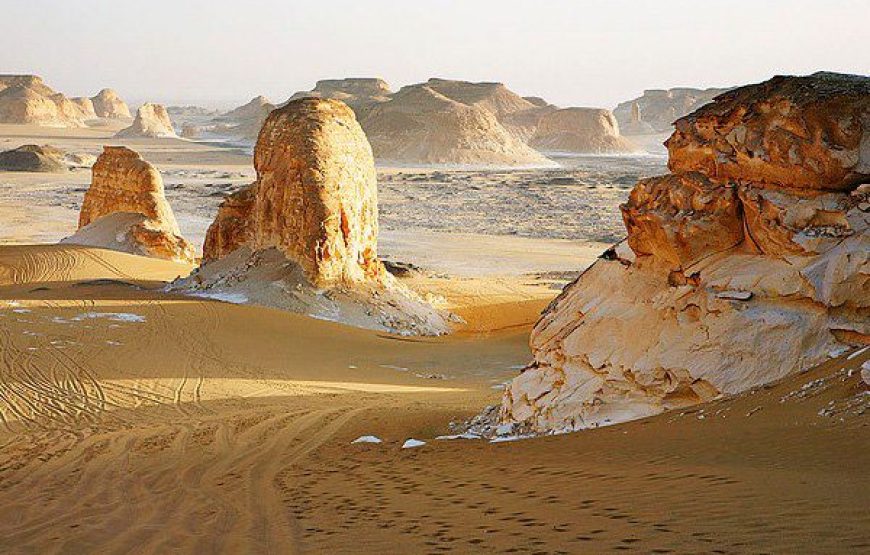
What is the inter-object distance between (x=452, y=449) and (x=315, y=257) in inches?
443

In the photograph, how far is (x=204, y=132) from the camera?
128 metres

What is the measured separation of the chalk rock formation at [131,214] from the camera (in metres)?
27.1

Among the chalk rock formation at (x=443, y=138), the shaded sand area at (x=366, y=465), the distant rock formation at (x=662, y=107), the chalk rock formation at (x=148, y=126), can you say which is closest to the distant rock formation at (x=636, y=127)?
the distant rock formation at (x=662, y=107)

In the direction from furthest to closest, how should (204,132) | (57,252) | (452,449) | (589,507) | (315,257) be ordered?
(204,132) → (57,252) → (315,257) → (452,449) → (589,507)

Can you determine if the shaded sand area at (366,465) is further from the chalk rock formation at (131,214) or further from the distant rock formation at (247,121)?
the distant rock formation at (247,121)

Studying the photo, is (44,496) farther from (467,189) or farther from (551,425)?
(467,189)

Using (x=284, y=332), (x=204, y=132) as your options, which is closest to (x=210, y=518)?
(x=284, y=332)

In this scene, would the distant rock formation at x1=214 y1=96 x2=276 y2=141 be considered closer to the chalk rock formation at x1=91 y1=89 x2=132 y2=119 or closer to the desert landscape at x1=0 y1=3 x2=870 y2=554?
the chalk rock formation at x1=91 y1=89 x2=132 y2=119

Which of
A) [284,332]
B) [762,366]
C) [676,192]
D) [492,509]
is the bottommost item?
[284,332]

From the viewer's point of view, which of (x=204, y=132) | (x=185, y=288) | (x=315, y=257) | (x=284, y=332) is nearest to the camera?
(x=284, y=332)

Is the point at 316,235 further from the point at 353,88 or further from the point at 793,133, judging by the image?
the point at 353,88

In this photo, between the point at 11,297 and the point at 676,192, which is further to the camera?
the point at 11,297

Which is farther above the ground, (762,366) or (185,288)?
(762,366)

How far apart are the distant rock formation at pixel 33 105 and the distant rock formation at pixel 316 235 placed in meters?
98.1
